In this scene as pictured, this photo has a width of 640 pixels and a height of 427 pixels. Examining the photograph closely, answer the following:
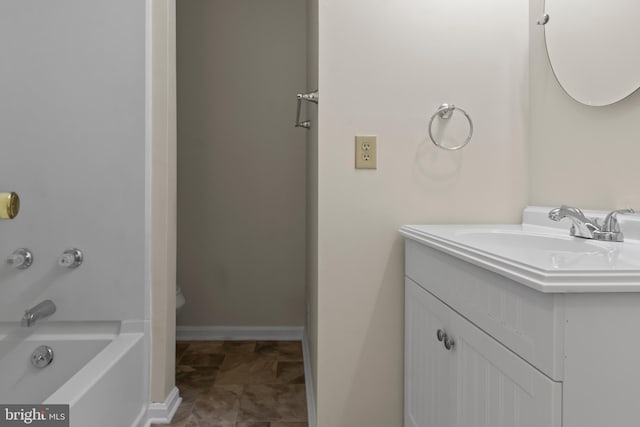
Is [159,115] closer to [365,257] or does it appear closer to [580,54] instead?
[365,257]

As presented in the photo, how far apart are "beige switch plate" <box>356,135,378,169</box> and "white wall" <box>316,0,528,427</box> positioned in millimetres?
22

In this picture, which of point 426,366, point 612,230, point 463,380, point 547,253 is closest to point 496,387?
point 463,380

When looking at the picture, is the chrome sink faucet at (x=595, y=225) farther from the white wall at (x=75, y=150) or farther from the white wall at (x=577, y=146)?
the white wall at (x=75, y=150)

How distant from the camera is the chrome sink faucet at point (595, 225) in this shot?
102 cm

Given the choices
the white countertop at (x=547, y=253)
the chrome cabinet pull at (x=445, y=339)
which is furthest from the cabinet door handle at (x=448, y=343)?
the white countertop at (x=547, y=253)

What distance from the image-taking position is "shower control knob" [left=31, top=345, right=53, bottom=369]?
1586 mm

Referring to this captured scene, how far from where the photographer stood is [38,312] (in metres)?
1.55

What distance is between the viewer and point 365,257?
57.4 inches

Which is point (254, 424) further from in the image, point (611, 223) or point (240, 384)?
point (611, 223)

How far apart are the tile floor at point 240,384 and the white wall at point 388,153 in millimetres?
452

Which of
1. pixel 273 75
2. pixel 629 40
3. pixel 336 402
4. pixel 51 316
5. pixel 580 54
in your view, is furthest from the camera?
pixel 273 75

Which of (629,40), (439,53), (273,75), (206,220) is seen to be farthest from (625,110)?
(206,220)

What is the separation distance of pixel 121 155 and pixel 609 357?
1696mm

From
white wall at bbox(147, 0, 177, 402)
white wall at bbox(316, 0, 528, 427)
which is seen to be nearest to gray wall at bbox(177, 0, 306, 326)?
white wall at bbox(147, 0, 177, 402)
